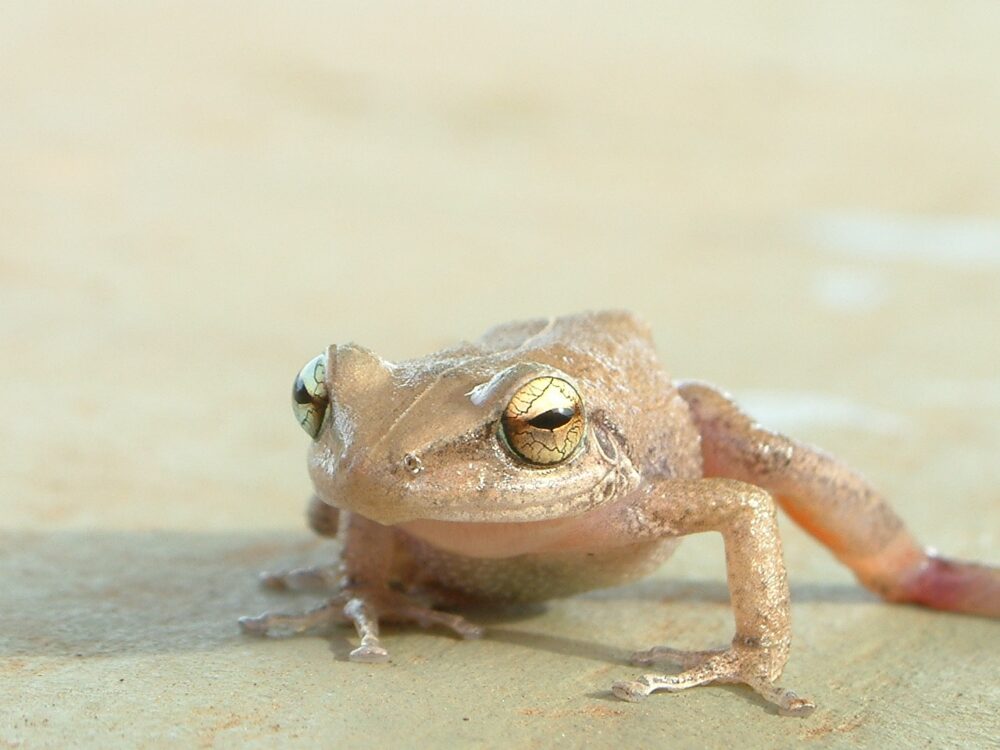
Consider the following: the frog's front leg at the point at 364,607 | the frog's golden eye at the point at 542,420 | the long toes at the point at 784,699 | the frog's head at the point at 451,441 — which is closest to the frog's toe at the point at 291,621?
the frog's front leg at the point at 364,607

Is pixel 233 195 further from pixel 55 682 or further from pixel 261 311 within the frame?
pixel 55 682

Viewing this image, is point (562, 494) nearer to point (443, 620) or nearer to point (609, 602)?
point (443, 620)

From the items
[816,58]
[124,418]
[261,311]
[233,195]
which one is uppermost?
[816,58]

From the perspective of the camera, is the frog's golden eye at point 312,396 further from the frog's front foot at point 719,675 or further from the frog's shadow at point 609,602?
the frog's front foot at point 719,675

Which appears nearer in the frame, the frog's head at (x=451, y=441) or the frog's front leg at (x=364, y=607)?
the frog's head at (x=451, y=441)

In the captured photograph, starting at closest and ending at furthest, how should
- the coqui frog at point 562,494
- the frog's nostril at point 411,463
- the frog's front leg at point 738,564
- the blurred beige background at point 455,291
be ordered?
the frog's nostril at point 411,463 → the coqui frog at point 562,494 → the blurred beige background at point 455,291 → the frog's front leg at point 738,564

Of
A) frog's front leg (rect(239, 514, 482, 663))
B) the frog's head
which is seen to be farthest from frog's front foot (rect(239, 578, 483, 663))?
the frog's head

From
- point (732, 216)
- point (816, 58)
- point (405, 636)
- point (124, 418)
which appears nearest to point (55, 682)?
point (405, 636)
